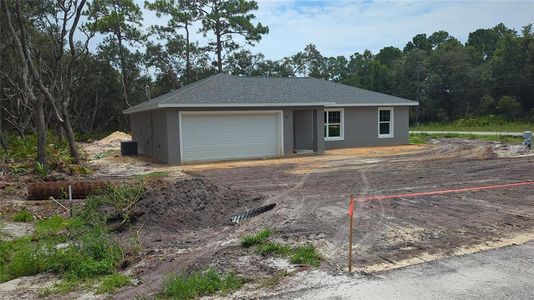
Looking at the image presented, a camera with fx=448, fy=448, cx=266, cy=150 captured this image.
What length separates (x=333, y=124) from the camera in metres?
23.6

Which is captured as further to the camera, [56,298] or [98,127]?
[98,127]

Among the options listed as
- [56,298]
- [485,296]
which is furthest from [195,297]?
[485,296]

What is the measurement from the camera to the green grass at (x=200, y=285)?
4.83m

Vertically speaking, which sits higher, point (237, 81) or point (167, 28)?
point (167, 28)

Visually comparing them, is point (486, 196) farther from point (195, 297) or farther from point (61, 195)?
point (61, 195)

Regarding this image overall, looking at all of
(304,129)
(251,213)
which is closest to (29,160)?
(304,129)

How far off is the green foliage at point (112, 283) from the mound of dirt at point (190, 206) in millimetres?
2344

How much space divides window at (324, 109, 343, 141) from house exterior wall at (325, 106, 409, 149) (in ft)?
0.76

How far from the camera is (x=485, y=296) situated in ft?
15.2

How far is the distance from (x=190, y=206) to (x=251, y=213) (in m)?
1.20

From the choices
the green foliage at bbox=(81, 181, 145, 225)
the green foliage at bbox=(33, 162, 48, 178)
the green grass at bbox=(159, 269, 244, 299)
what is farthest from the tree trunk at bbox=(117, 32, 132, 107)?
the green grass at bbox=(159, 269, 244, 299)

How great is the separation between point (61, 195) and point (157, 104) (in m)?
7.38

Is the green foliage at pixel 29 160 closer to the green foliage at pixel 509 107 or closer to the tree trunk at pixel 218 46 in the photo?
the tree trunk at pixel 218 46

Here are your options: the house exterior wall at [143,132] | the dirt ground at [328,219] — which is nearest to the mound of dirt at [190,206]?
the dirt ground at [328,219]
